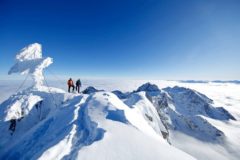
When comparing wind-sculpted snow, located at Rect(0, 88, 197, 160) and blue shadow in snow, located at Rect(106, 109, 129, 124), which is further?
blue shadow in snow, located at Rect(106, 109, 129, 124)

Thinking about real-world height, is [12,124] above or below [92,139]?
below

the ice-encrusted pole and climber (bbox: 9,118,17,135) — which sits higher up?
the ice-encrusted pole

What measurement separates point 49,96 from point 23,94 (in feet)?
50.2

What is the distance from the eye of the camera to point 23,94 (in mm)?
61125

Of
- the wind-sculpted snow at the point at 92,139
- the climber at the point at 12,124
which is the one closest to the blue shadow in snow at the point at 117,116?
the wind-sculpted snow at the point at 92,139

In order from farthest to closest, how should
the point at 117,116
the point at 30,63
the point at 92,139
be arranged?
the point at 30,63, the point at 117,116, the point at 92,139

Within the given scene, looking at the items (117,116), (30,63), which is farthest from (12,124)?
(117,116)

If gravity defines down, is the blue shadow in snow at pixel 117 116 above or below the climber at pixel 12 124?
above

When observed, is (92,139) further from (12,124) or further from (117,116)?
(12,124)

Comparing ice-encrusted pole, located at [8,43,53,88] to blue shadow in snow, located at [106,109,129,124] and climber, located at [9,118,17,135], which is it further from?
blue shadow in snow, located at [106,109,129,124]

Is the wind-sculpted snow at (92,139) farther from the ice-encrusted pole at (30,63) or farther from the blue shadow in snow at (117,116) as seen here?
the ice-encrusted pole at (30,63)

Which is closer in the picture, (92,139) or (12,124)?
(92,139)

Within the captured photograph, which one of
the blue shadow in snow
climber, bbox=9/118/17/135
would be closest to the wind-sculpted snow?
the blue shadow in snow

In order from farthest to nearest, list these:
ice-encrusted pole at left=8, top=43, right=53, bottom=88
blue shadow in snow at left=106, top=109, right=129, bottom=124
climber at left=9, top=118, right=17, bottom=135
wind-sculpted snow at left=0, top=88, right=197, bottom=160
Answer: climber at left=9, top=118, right=17, bottom=135 → ice-encrusted pole at left=8, top=43, right=53, bottom=88 → blue shadow in snow at left=106, top=109, right=129, bottom=124 → wind-sculpted snow at left=0, top=88, right=197, bottom=160
